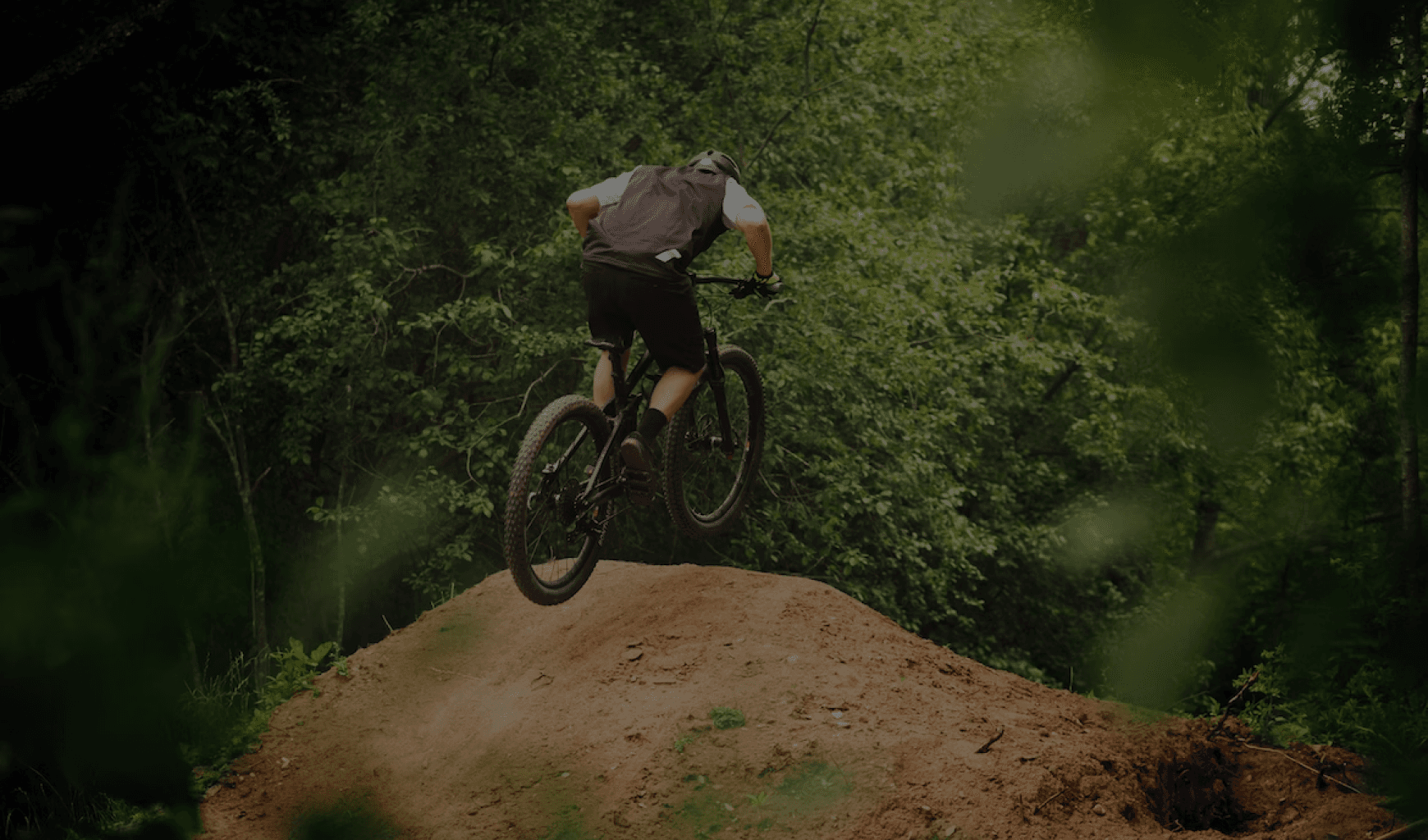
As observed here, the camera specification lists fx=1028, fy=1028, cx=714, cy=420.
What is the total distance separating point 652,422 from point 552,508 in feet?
1.78

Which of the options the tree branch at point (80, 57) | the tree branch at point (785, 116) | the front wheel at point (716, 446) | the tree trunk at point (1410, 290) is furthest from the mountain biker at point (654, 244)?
the tree branch at point (785, 116)

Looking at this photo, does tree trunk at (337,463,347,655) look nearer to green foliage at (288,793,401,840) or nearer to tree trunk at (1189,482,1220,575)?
tree trunk at (1189,482,1220,575)

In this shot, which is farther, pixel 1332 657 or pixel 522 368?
pixel 522 368

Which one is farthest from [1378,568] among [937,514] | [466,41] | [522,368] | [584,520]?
[466,41]

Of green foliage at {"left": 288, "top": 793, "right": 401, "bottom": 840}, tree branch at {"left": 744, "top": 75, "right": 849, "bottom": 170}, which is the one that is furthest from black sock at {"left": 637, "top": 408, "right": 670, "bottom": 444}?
tree branch at {"left": 744, "top": 75, "right": 849, "bottom": 170}

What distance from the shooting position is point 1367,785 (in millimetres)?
1063

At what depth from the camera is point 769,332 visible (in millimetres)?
8891

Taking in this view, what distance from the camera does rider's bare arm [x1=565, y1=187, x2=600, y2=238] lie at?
13.4 feet

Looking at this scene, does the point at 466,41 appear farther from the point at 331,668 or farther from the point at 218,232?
the point at 331,668

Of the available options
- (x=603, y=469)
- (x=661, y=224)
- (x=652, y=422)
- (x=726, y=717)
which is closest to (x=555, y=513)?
(x=603, y=469)

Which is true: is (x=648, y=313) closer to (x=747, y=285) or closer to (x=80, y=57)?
(x=747, y=285)

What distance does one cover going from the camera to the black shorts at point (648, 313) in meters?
4.01

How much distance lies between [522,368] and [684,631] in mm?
4304

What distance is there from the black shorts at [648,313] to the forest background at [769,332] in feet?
4.47
